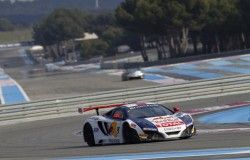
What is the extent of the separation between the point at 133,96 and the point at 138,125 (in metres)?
15.8

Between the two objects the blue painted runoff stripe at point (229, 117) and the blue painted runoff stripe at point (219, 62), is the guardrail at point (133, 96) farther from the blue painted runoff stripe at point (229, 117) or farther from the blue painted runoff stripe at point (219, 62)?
the blue painted runoff stripe at point (219, 62)

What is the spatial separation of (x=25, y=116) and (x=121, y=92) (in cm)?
446

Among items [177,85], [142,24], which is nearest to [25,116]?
[177,85]

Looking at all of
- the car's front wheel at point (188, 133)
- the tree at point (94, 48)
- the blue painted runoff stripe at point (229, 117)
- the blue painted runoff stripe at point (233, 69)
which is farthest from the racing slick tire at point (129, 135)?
the tree at point (94, 48)

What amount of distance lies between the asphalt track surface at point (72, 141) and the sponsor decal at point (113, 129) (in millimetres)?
458

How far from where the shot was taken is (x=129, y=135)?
719 inches

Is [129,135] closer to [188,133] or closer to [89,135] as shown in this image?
[188,133]

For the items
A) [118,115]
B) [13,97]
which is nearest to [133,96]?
[118,115]

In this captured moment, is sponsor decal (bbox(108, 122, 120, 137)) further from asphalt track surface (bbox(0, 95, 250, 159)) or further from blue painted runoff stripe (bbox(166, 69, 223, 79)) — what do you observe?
blue painted runoff stripe (bbox(166, 69, 223, 79))

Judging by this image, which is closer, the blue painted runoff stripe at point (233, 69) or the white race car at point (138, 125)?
→ the white race car at point (138, 125)

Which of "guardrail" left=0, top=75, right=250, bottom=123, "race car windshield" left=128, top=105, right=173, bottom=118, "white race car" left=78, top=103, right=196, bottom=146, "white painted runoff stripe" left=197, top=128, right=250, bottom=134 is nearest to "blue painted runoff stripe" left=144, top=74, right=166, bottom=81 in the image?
"guardrail" left=0, top=75, right=250, bottom=123

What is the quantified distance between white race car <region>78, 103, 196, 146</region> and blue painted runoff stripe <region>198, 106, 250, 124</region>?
526cm

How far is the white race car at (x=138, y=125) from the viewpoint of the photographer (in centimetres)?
1775

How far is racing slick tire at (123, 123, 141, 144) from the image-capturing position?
1803 centimetres
